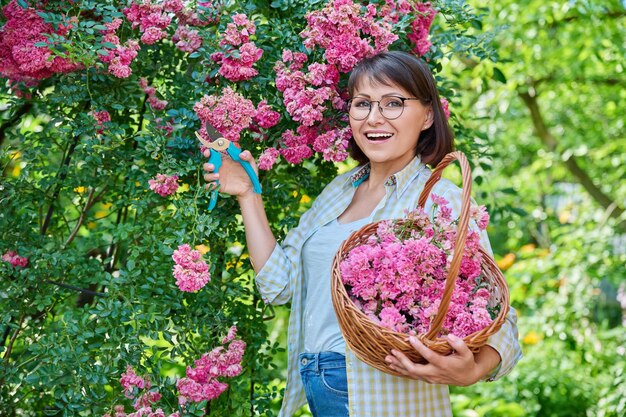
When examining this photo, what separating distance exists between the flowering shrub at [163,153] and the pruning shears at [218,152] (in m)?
0.05

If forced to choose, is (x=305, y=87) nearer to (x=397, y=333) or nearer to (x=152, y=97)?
(x=152, y=97)

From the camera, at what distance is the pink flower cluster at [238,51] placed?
6.57ft

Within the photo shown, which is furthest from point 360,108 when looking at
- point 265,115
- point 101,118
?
point 101,118

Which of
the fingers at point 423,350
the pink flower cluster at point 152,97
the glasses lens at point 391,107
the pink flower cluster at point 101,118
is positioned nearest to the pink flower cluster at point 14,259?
the pink flower cluster at point 101,118

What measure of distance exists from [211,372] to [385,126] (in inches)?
31.2

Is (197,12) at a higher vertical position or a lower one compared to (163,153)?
higher

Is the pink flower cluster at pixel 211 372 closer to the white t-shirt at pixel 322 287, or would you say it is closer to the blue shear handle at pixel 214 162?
the white t-shirt at pixel 322 287

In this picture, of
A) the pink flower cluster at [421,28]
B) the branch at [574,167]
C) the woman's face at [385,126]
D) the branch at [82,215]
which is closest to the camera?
the woman's face at [385,126]

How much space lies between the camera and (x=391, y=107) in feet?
6.23

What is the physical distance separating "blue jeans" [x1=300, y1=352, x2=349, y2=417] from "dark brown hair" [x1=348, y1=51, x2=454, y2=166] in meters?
0.57

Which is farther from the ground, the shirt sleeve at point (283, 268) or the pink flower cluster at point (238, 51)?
the pink flower cluster at point (238, 51)

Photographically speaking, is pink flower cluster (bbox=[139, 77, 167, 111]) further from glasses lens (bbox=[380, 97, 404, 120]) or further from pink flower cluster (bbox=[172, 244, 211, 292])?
glasses lens (bbox=[380, 97, 404, 120])

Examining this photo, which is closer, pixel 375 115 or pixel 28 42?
pixel 375 115

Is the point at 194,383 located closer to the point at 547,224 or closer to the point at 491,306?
the point at 491,306
